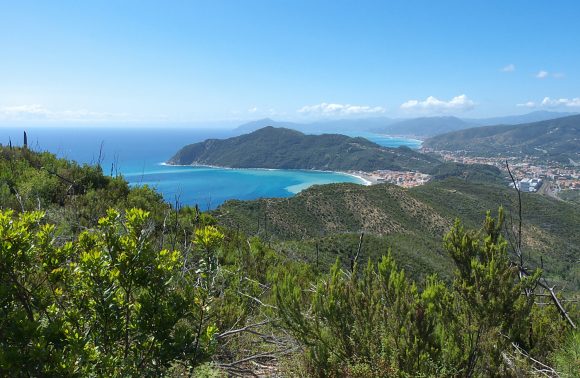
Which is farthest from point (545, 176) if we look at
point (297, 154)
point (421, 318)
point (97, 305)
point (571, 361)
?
point (97, 305)

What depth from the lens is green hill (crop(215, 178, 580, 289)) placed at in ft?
121

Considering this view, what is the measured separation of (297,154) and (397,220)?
357 feet

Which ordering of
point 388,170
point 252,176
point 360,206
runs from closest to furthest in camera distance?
point 360,206, point 252,176, point 388,170

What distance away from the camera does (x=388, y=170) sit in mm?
139000

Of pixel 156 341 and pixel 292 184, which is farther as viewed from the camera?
pixel 292 184

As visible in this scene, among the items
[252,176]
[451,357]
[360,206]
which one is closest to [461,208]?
[360,206]

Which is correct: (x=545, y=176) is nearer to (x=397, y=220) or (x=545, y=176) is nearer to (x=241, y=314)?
(x=397, y=220)

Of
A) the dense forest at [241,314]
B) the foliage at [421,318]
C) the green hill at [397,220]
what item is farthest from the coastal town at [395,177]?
the foliage at [421,318]

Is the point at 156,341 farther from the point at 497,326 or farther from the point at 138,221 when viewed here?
the point at 497,326

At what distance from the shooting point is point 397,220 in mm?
47719

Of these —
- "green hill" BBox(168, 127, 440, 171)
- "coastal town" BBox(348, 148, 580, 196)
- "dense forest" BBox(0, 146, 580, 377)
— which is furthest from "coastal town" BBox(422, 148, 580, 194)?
"dense forest" BBox(0, 146, 580, 377)

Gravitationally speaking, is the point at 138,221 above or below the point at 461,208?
above

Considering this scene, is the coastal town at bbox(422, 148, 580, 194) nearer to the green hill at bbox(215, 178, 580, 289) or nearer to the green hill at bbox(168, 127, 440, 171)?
the green hill at bbox(215, 178, 580, 289)

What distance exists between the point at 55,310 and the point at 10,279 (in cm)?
27
